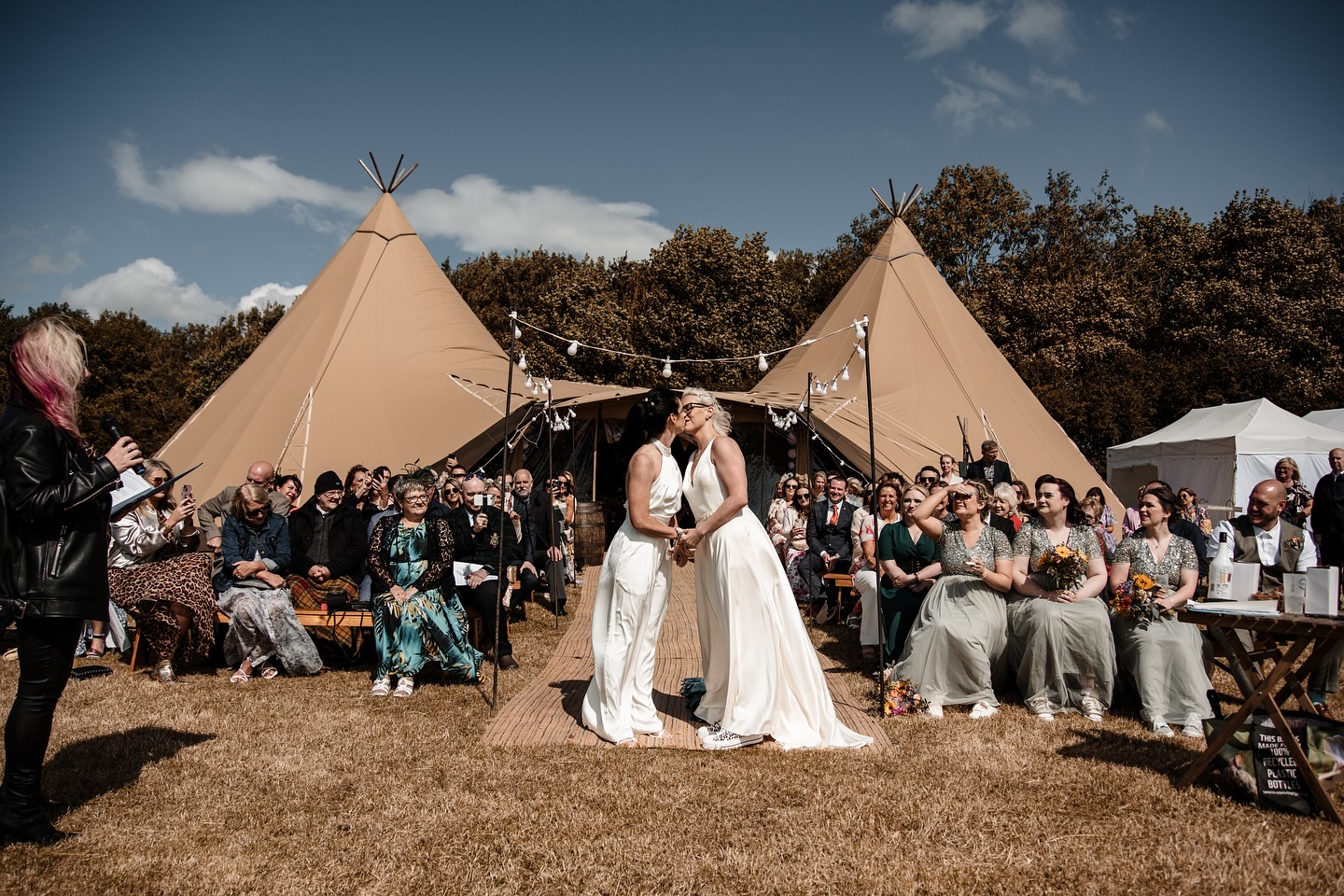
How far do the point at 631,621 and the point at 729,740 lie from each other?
754mm

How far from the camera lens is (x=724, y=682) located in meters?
4.68

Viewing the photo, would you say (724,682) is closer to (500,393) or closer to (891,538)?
(891,538)

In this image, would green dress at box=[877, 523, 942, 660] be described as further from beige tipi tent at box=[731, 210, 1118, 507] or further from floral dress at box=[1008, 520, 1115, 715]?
beige tipi tent at box=[731, 210, 1118, 507]

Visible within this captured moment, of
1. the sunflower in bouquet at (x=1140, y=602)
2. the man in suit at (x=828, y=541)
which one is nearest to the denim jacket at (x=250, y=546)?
the man in suit at (x=828, y=541)

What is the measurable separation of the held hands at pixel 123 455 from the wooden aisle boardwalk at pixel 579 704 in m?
2.17

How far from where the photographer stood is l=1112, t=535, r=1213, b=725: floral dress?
489cm

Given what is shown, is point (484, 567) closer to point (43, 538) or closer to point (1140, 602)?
point (43, 538)

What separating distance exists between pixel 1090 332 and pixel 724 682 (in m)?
22.9

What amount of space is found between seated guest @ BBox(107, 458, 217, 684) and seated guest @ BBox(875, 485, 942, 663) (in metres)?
4.49

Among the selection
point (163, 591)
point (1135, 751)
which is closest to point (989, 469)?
point (1135, 751)

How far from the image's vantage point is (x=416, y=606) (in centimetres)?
574

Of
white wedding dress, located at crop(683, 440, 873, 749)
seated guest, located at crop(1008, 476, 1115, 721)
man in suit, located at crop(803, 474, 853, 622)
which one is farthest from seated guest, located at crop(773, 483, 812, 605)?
white wedding dress, located at crop(683, 440, 873, 749)

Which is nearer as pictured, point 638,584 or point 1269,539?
point 638,584

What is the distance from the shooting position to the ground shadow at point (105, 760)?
379cm
